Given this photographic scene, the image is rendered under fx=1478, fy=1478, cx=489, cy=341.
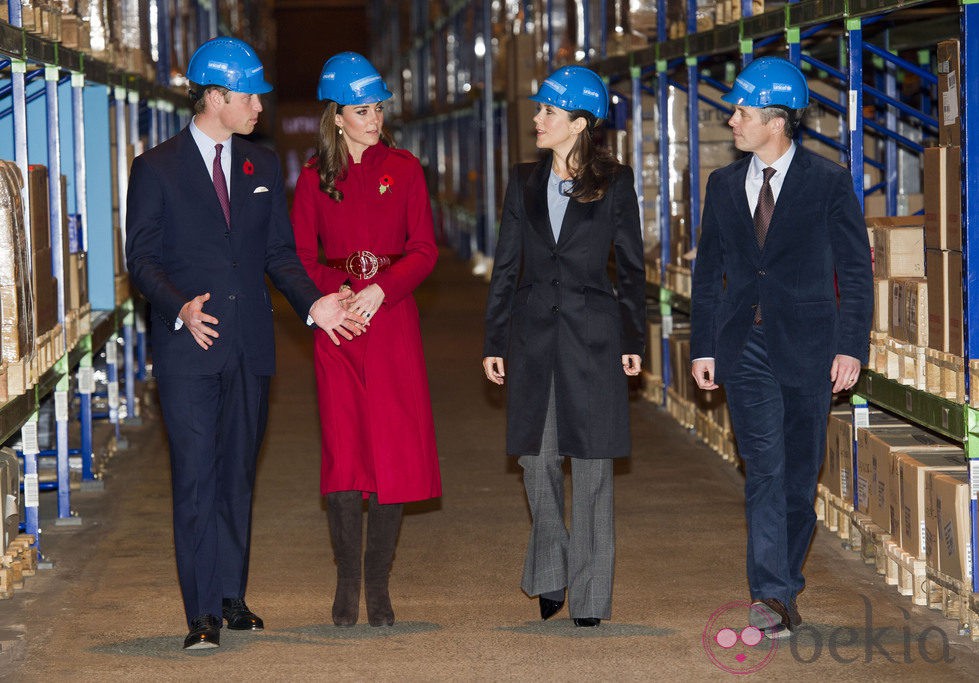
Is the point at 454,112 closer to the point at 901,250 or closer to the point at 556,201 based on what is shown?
the point at 901,250

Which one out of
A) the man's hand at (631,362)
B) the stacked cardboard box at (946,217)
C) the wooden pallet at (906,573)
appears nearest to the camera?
the man's hand at (631,362)

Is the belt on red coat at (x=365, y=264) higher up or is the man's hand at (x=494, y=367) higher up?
the belt on red coat at (x=365, y=264)

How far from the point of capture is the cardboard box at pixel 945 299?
16.8ft

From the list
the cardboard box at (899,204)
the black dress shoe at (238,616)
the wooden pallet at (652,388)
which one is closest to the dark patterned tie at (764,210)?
the black dress shoe at (238,616)

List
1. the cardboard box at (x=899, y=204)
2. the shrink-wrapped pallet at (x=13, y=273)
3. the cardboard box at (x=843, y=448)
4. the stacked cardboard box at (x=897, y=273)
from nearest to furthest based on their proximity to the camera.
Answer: the shrink-wrapped pallet at (x=13, y=273)
the stacked cardboard box at (x=897, y=273)
the cardboard box at (x=843, y=448)
the cardboard box at (x=899, y=204)

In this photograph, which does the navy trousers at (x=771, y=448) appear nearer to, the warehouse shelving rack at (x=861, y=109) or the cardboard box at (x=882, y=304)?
the warehouse shelving rack at (x=861, y=109)

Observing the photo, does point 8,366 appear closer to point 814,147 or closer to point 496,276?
point 496,276

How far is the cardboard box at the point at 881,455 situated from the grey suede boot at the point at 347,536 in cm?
216

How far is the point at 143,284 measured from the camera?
4.72 m

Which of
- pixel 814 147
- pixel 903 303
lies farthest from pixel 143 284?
pixel 814 147

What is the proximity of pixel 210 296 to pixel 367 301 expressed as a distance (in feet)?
1.70

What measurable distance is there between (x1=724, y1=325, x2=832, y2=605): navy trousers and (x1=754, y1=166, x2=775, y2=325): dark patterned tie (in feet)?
0.66

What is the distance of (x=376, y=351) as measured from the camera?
4926 mm

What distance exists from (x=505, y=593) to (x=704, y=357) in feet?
4.24
